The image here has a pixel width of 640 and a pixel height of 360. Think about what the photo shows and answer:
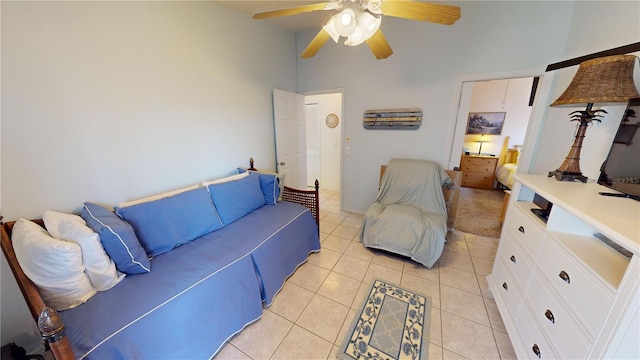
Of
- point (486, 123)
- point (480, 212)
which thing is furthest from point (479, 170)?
point (480, 212)

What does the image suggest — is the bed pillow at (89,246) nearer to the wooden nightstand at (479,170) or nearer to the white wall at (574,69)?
the white wall at (574,69)

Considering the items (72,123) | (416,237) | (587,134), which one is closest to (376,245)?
(416,237)

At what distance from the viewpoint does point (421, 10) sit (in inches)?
47.1

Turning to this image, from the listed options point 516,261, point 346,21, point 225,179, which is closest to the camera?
point 346,21

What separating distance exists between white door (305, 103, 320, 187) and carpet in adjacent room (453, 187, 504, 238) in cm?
294

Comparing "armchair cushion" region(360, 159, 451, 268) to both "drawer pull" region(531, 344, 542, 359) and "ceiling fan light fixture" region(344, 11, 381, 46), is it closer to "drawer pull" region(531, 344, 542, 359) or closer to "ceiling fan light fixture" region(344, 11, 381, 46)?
"drawer pull" region(531, 344, 542, 359)

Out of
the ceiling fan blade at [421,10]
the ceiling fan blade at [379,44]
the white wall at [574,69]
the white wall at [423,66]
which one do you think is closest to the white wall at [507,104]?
the white wall at [423,66]

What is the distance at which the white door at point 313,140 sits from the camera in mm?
4613

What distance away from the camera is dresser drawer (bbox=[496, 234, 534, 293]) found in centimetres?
135

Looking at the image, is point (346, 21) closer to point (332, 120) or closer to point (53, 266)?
point (53, 266)

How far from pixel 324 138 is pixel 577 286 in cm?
410

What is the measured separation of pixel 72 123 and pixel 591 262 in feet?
9.89

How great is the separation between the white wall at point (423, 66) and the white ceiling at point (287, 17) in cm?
26

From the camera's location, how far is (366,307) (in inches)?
69.7
